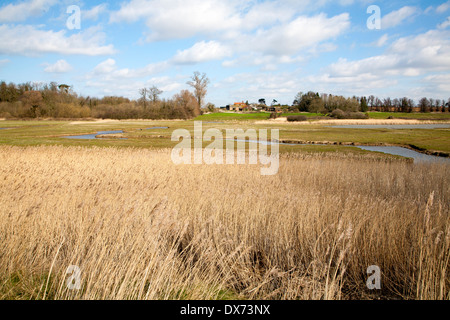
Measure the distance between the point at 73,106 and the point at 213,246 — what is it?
103 meters

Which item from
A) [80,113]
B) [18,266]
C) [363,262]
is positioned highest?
[80,113]

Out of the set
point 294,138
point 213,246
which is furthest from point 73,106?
point 213,246

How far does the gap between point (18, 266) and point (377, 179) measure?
1383 cm

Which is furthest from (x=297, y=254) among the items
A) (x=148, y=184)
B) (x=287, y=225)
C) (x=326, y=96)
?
(x=326, y=96)

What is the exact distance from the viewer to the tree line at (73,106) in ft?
292

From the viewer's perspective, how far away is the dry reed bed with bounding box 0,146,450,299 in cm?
463

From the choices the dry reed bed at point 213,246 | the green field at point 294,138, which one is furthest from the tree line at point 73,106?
the dry reed bed at point 213,246

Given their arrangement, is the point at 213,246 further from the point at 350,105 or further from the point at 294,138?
the point at 350,105

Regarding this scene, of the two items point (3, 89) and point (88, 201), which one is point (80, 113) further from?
point (88, 201)

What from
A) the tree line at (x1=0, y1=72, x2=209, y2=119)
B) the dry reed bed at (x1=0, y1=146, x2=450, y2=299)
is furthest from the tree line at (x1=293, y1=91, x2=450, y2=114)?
the dry reed bed at (x1=0, y1=146, x2=450, y2=299)

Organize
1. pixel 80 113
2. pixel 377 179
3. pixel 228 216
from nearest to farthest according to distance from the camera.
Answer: pixel 228 216, pixel 377 179, pixel 80 113

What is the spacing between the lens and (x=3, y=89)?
3910 inches

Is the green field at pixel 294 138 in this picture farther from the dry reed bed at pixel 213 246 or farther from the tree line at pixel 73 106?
the tree line at pixel 73 106

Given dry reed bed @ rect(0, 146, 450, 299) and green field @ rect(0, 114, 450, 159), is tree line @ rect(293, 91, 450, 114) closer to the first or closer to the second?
green field @ rect(0, 114, 450, 159)
